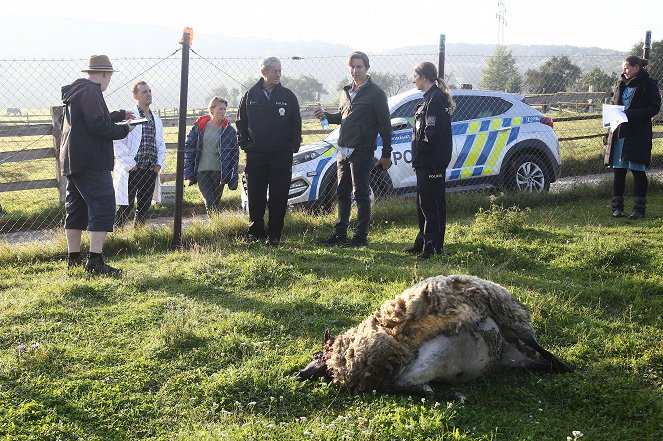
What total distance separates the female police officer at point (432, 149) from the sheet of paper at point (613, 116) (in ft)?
9.81

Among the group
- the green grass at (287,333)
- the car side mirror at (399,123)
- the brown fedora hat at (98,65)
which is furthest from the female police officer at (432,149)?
the brown fedora hat at (98,65)

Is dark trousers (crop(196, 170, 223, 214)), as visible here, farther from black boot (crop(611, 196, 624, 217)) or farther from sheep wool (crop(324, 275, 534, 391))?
black boot (crop(611, 196, 624, 217))

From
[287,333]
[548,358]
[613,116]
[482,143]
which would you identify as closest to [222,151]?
[482,143]

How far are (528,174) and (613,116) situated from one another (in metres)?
1.96

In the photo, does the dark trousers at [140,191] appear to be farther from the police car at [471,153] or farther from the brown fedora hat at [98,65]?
the brown fedora hat at [98,65]

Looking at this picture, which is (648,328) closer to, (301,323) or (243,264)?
(301,323)

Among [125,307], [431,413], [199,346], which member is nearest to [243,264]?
[125,307]

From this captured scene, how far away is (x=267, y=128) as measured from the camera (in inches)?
299

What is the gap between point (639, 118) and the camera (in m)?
8.72

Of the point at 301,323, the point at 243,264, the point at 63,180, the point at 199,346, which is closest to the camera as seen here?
the point at 199,346

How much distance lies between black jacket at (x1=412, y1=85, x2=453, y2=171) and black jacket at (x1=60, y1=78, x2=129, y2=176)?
3059mm

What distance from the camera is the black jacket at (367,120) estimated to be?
748cm

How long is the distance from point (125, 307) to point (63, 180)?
5810 millimetres

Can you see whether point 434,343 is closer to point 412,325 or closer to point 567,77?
point 412,325
